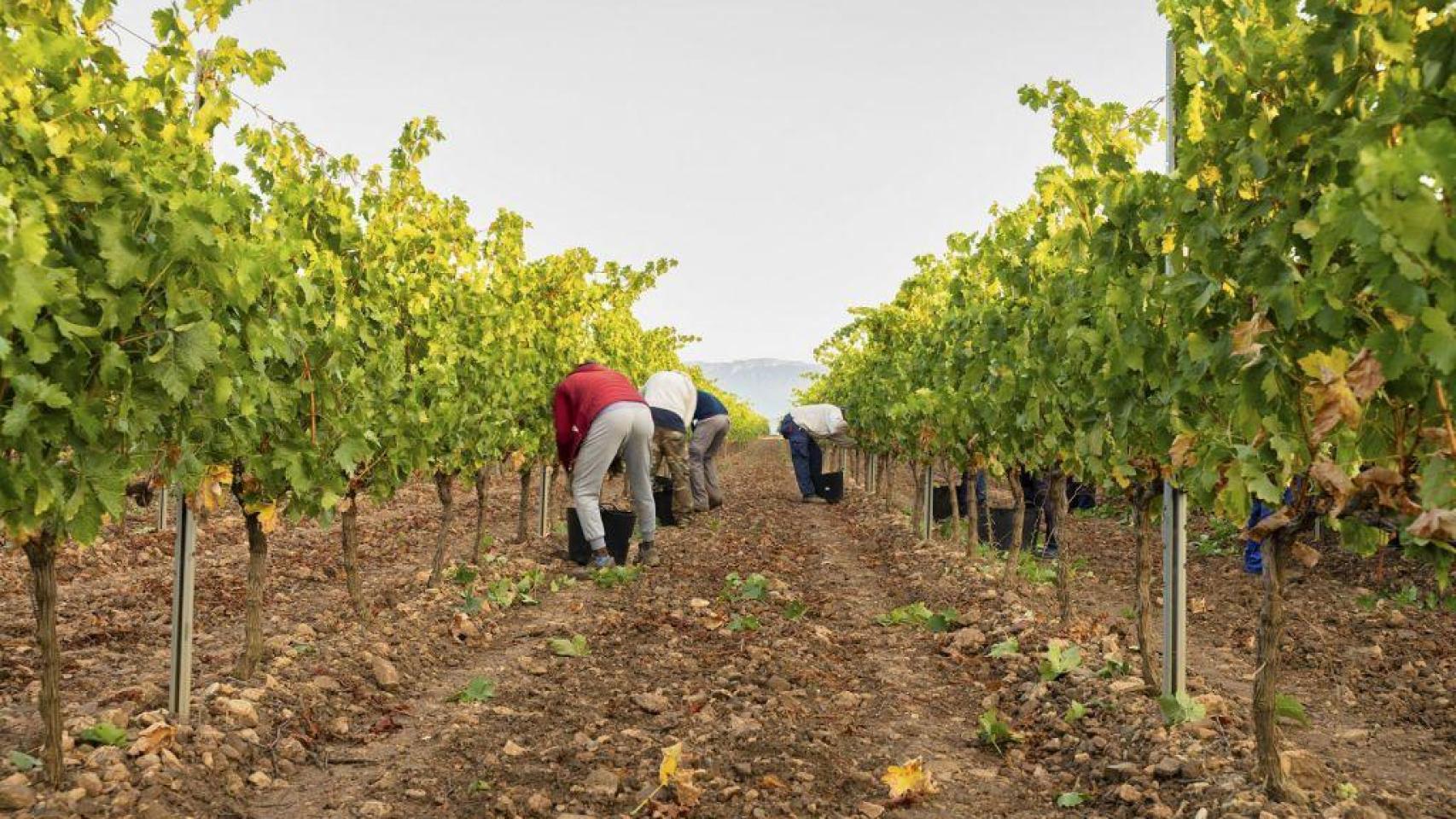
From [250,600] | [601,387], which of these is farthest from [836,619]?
[250,600]

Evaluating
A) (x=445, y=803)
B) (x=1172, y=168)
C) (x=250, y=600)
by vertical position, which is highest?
(x=1172, y=168)

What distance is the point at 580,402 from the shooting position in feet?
27.1

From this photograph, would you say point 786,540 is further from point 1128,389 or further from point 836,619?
point 1128,389

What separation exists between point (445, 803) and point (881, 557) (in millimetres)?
7595

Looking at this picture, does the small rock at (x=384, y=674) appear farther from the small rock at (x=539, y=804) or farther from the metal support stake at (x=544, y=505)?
the metal support stake at (x=544, y=505)

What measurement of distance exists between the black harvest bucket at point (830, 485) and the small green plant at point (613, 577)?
9545 millimetres

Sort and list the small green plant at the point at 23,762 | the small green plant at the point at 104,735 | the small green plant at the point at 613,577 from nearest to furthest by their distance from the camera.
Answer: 1. the small green plant at the point at 23,762
2. the small green plant at the point at 104,735
3. the small green plant at the point at 613,577

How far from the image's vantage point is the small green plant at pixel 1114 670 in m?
5.05

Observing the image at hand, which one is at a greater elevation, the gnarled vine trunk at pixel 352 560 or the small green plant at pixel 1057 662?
the gnarled vine trunk at pixel 352 560

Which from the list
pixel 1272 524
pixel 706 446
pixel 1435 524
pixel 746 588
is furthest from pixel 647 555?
pixel 1435 524

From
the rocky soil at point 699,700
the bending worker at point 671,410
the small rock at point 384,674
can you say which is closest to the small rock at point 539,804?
the rocky soil at point 699,700

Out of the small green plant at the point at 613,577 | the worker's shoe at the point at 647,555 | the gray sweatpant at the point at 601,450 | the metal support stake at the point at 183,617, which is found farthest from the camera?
the worker's shoe at the point at 647,555

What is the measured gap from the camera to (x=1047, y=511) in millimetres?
10695

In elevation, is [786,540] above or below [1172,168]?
below
